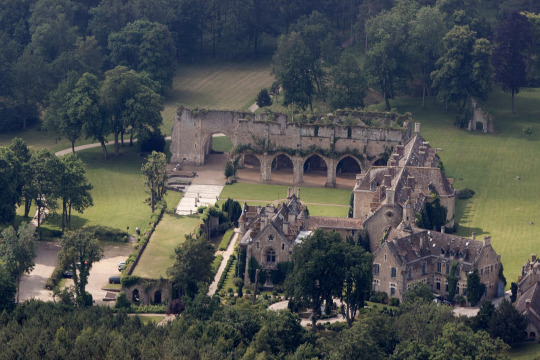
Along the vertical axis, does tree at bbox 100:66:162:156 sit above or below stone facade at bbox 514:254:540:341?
above

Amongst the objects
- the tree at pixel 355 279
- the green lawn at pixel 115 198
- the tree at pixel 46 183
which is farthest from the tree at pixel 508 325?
the tree at pixel 46 183

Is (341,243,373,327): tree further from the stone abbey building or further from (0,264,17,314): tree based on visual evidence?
(0,264,17,314): tree

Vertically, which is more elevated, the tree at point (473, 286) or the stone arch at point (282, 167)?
the stone arch at point (282, 167)

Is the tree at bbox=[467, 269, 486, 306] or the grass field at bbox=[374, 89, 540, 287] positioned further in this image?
the grass field at bbox=[374, 89, 540, 287]

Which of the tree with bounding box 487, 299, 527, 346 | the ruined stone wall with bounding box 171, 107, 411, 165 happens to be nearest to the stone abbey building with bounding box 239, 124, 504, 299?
the tree with bounding box 487, 299, 527, 346

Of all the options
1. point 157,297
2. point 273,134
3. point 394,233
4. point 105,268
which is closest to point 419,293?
point 394,233

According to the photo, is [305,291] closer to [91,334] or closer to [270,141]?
[91,334]

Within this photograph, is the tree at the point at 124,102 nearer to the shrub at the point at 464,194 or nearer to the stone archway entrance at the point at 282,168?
the stone archway entrance at the point at 282,168

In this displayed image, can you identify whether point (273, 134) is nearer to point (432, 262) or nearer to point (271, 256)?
point (271, 256)
